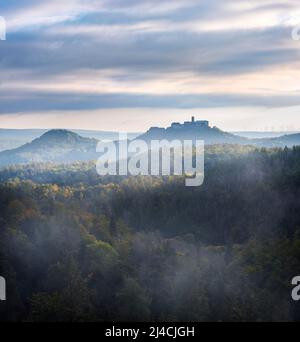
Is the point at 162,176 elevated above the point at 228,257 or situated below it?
above

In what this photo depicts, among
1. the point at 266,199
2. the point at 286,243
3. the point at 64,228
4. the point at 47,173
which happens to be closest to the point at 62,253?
the point at 64,228

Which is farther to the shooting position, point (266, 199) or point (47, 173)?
point (47, 173)

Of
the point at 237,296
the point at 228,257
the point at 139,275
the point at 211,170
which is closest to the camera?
the point at 237,296

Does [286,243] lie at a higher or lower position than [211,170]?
lower

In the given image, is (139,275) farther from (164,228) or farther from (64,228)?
(164,228)
